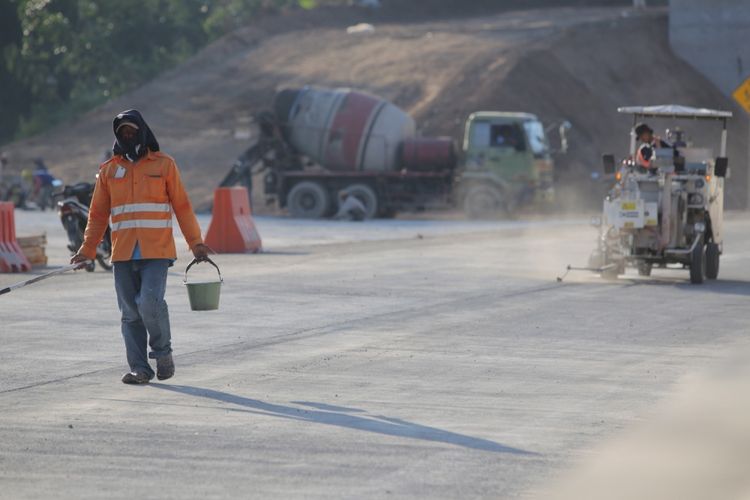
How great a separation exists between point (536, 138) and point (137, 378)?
30.5m

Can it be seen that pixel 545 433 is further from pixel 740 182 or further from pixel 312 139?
pixel 740 182

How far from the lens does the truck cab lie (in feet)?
133

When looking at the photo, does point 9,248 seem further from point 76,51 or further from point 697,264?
point 76,51

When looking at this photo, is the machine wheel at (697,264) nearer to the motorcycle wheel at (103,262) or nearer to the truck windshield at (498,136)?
the motorcycle wheel at (103,262)

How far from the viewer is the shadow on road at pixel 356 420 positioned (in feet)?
29.7

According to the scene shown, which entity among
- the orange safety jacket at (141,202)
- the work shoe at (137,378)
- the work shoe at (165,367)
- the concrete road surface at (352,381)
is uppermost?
the orange safety jacket at (141,202)

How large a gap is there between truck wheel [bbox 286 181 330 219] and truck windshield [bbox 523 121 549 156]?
Result: 5.46m

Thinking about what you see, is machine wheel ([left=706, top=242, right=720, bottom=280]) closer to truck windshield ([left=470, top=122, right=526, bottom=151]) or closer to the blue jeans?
the blue jeans

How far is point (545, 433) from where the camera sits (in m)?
9.35

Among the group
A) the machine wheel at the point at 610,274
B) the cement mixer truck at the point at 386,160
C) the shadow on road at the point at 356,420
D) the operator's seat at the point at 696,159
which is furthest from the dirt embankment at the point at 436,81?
the shadow on road at the point at 356,420

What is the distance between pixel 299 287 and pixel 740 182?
37.2 meters

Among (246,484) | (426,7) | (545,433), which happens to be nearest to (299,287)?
(545,433)

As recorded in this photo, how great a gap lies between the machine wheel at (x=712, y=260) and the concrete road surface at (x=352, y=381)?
228mm

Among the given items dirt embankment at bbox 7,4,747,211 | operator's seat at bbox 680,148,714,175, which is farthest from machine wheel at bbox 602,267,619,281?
dirt embankment at bbox 7,4,747,211
